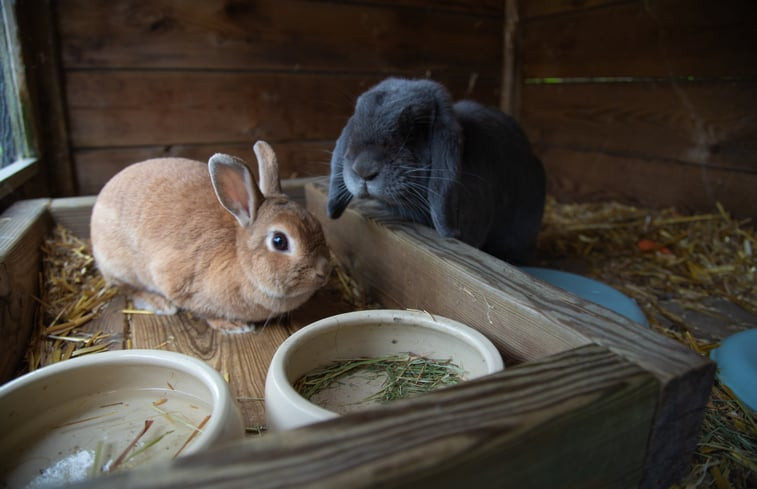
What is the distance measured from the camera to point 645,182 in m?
3.44

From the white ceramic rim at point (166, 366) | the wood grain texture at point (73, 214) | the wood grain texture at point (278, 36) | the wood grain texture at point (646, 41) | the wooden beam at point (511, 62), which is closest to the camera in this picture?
the white ceramic rim at point (166, 366)

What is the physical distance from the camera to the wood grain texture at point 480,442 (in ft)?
2.19

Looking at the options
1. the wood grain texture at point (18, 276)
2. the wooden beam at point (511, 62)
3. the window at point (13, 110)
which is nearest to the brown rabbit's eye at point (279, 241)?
the wood grain texture at point (18, 276)

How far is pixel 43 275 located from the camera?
2.03m

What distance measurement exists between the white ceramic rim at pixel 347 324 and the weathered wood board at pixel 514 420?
9cm

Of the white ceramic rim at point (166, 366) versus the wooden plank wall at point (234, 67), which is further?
the wooden plank wall at point (234, 67)

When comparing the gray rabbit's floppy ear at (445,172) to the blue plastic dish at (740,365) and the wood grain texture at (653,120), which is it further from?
the wood grain texture at (653,120)

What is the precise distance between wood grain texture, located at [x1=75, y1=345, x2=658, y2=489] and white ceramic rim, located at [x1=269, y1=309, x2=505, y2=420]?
9.2 inches

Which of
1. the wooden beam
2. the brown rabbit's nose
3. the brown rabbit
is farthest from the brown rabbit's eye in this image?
the wooden beam

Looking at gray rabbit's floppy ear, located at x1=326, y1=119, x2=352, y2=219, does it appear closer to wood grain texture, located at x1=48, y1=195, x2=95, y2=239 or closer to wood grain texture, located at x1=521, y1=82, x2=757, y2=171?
wood grain texture, located at x1=48, y1=195, x2=95, y2=239

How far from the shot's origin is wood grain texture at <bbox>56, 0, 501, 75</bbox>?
296cm

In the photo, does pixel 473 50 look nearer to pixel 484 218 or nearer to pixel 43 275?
pixel 484 218

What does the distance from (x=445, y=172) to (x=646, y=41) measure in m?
2.32

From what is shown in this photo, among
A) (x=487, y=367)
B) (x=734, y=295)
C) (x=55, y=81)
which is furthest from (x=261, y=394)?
(x=55, y=81)
